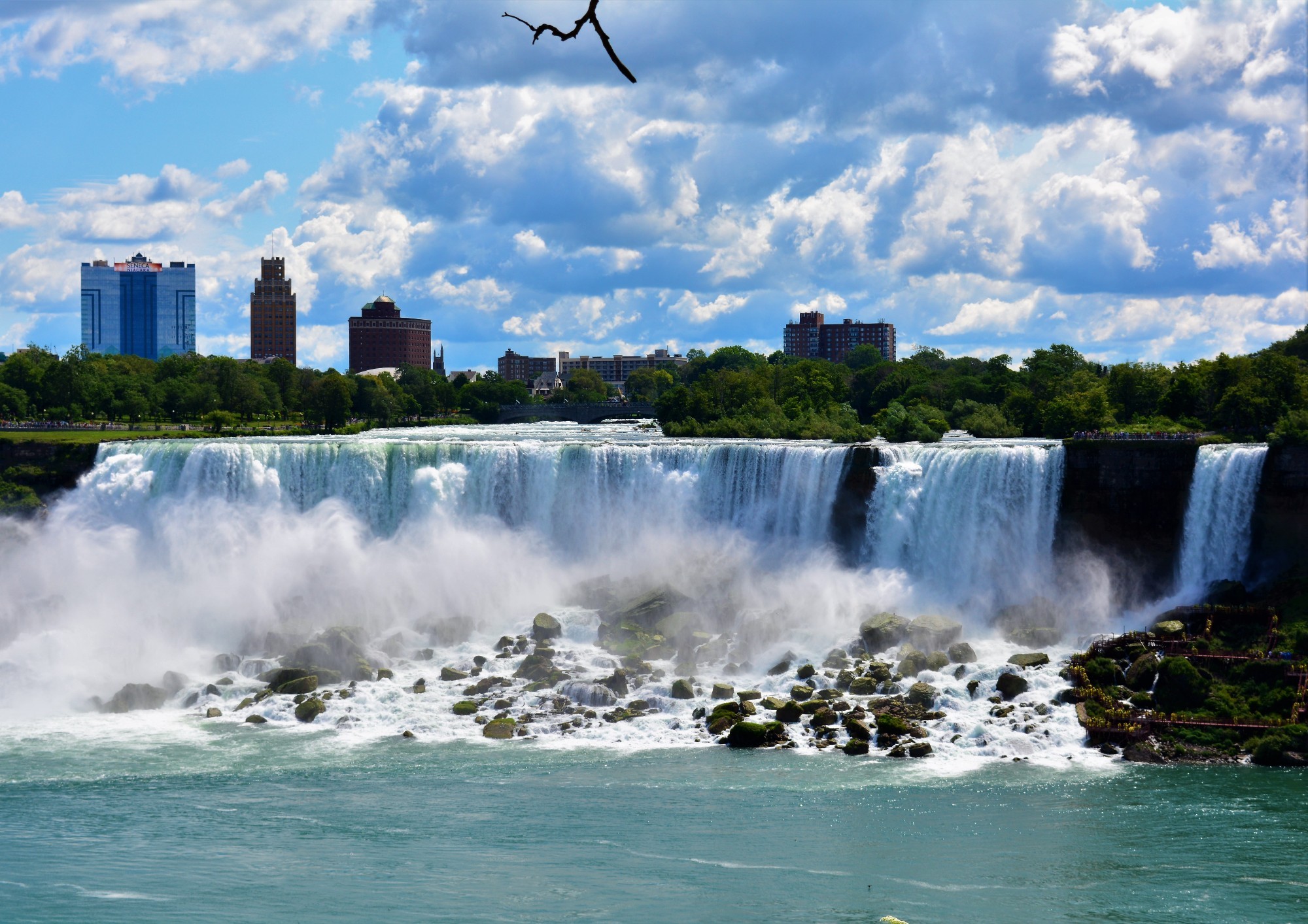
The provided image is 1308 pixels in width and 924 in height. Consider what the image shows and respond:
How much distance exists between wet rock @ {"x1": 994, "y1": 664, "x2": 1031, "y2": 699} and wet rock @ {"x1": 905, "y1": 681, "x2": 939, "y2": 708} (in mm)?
1561

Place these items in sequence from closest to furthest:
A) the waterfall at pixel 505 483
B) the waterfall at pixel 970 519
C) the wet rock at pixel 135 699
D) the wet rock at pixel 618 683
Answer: the wet rock at pixel 618 683 < the wet rock at pixel 135 699 < the waterfall at pixel 970 519 < the waterfall at pixel 505 483

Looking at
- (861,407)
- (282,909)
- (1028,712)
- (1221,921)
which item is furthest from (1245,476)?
(861,407)

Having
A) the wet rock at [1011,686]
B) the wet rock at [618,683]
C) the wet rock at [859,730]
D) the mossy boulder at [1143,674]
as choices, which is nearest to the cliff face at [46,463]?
the wet rock at [618,683]

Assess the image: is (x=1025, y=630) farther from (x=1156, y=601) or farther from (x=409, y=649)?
(x=409, y=649)

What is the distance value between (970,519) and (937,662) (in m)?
8.55

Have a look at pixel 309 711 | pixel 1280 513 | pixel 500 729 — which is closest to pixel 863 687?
pixel 500 729

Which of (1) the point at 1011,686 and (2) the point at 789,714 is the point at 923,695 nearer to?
(1) the point at 1011,686

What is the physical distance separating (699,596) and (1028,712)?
12.1 metres

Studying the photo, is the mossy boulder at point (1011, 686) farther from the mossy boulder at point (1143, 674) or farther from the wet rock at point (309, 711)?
the wet rock at point (309, 711)

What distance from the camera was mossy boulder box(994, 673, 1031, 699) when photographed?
3114 centimetres

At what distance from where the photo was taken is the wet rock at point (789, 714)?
30.2 metres

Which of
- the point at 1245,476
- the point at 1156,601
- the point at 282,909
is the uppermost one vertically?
the point at 1245,476

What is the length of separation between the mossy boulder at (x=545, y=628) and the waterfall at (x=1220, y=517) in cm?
1809

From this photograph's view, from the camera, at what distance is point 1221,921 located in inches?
754
